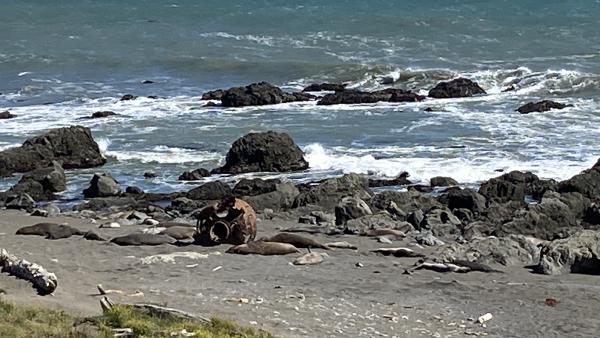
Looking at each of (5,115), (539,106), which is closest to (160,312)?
(539,106)

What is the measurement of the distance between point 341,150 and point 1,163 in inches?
334

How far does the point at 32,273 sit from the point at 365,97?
918 inches

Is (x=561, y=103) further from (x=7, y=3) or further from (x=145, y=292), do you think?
(x=7, y=3)

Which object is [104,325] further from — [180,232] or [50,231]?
[50,231]

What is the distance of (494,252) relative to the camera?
16.0m

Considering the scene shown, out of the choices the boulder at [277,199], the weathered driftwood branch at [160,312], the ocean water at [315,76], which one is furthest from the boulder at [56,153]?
the weathered driftwood branch at [160,312]

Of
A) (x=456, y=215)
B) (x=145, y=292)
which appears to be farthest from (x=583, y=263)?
(x=145, y=292)

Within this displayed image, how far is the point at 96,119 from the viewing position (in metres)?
32.5

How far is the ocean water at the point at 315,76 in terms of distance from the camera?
26547 millimetres

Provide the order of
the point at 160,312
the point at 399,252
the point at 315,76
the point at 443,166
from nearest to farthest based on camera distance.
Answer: the point at 160,312
the point at 399,252
the point at 443,166
the point at 315,76

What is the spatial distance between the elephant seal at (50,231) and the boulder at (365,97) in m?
17.5

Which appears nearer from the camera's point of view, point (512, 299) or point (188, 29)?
point (512, 299)

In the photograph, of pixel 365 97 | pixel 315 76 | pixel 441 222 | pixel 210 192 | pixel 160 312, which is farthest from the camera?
pixel 315 76

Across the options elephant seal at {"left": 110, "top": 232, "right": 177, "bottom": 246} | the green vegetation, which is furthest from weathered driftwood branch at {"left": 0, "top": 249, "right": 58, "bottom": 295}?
elephant seal at {"left": 110, "top": 232, "right": 177, "bottom": 246}
